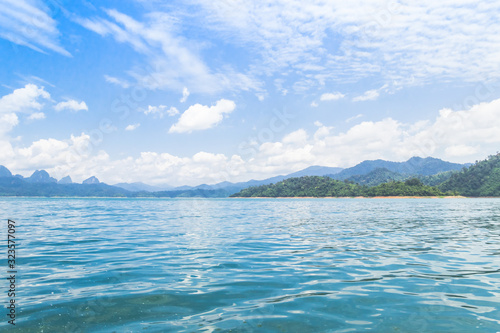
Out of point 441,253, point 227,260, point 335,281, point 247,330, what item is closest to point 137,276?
point 227,260

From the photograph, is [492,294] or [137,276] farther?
[137,276]

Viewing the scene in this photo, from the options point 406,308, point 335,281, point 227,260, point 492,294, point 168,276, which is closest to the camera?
point 406,308

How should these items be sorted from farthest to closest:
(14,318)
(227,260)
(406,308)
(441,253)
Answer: (441,253)
(227,260)
(406,308)
(14,318)

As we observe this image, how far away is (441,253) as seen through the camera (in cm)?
1714

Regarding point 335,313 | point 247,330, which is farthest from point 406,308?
point 247,330

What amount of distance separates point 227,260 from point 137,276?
4663 millimetres

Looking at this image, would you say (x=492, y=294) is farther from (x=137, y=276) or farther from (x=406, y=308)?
(x=137, y=276)

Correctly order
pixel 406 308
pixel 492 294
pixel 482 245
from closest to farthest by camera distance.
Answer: pixel 406 308
pixel 492 294
pixel 482 245

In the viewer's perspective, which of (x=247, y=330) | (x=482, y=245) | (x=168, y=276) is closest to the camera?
(x=247, y=330)

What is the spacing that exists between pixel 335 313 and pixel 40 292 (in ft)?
31.1

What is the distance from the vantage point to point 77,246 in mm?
19859

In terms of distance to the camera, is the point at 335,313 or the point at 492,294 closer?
the point at 335,313

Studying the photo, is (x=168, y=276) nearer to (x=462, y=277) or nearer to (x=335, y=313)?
(x=335, y=313)

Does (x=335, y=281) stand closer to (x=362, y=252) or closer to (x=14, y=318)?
(x=362, y=252)
